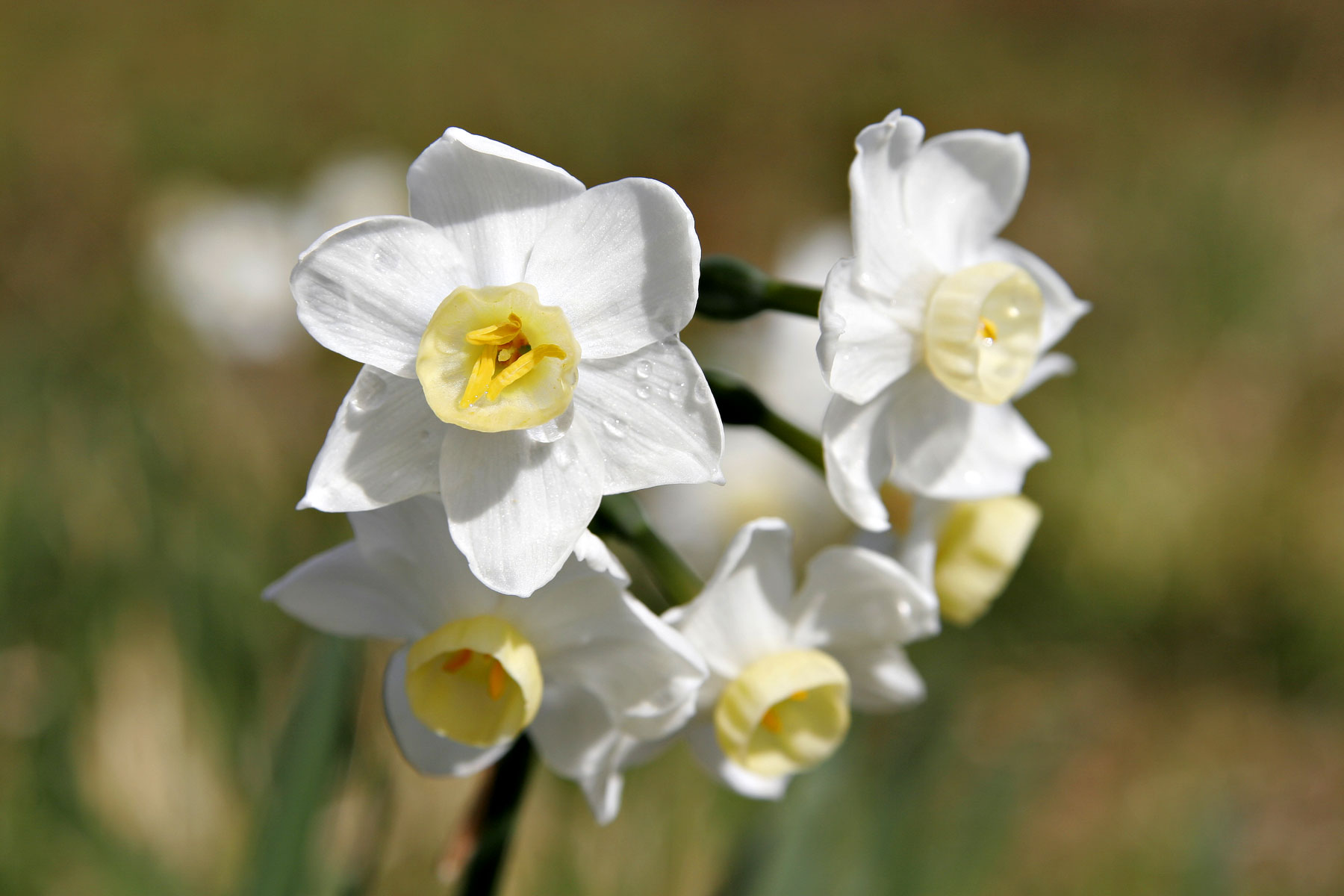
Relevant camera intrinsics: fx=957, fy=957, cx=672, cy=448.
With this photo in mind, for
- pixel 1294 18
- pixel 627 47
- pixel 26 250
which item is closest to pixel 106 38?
pixel 26 250

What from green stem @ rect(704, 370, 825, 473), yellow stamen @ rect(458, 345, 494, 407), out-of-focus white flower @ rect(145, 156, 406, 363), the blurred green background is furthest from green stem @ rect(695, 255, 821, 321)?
out-of-focus white flower @ rect(145, 156, 406, 363)

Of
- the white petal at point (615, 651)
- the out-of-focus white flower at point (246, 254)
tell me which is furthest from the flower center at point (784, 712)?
the out-of-focus white flower at point (246, 254)

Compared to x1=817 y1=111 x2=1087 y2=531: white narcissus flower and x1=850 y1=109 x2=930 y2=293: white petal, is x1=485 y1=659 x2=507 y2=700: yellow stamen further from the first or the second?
x1=850 y1=109 x2=930 y2=293: white petal

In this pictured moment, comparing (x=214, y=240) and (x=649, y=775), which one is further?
(x=214, y=240)

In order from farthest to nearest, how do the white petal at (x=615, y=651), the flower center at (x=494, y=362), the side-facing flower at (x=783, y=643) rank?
the side-facing flower at (x=783, y=643), the white petal at (x=615, y=651), the flower center at (x=494, y=362)

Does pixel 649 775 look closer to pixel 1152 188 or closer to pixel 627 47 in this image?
pixel 1152 188

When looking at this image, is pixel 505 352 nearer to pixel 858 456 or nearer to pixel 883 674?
pixel 858 456

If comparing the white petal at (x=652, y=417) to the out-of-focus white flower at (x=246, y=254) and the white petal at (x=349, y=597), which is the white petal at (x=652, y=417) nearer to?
the white petal at (x=349, y=597)
